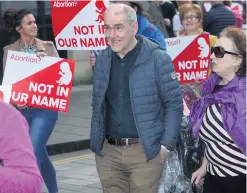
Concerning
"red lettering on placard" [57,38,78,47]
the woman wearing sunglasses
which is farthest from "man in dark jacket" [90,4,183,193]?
"red lettering on placard" [57,38,78,47]

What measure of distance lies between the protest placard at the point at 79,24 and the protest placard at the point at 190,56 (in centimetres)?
134

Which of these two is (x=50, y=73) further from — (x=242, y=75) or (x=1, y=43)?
(x=1, y=43)

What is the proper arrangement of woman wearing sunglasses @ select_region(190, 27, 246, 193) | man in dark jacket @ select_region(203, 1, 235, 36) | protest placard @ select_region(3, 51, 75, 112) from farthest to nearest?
man in dark jacket @ select_region(203, 1, 235, 36)
protest placard @ select_region(3, 51, 75, 112)
woman wearing sunglasses @ select_region(190, 27, 246, 193)

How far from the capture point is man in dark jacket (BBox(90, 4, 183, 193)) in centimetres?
521

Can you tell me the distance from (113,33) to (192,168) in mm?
1135

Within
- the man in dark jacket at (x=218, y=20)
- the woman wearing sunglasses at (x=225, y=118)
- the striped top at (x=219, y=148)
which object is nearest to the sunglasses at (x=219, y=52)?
the woman wearing sunglasses at (x=225, y=118)

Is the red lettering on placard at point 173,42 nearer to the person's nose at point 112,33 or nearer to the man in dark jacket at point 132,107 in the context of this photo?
the man in dark jacket at point 132,107

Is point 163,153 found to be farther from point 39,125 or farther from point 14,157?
point 14,157

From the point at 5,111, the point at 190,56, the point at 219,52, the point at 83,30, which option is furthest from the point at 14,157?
the point at 190,56

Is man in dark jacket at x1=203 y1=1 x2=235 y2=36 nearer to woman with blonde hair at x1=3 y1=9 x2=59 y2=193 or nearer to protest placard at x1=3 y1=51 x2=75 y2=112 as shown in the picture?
woman with blonde hair at x1=3 y1=9 x2=59 y2=193

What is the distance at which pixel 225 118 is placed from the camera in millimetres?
4707

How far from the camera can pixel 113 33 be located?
5.28 m

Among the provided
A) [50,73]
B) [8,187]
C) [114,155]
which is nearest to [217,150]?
[114,155]

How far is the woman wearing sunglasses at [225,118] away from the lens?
4703mm
